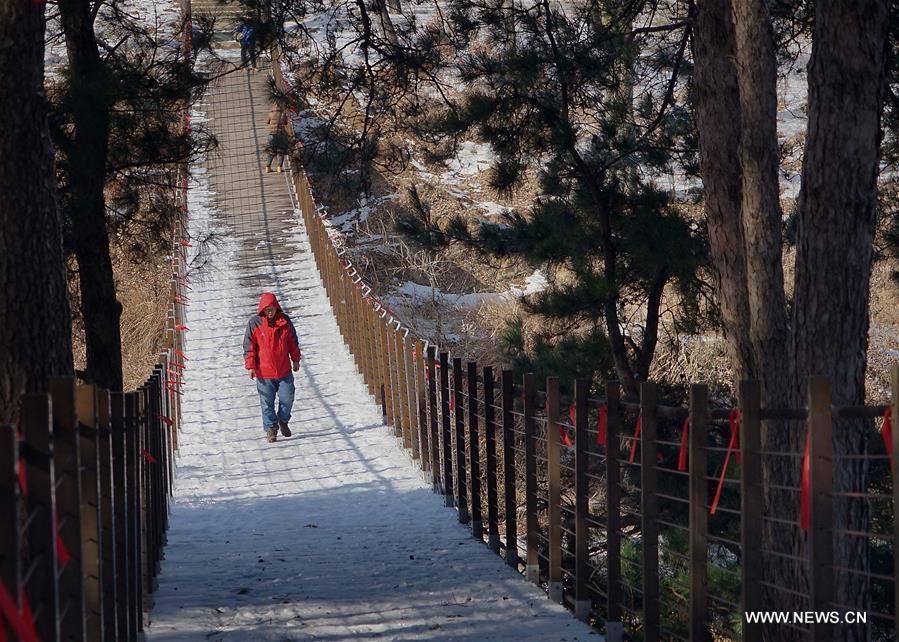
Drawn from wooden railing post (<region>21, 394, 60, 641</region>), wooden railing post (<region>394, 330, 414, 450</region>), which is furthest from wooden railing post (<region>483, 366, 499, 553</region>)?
wooden railing post (<region>21, 394, 60, 641</region>)

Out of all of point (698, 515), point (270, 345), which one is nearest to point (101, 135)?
point (270, 345)

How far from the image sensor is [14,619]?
2416 mm

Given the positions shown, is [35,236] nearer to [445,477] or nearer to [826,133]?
[826,133]

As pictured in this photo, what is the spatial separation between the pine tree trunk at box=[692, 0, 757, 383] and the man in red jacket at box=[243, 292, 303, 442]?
5488 millimetres

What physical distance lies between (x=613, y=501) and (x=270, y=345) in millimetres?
7104

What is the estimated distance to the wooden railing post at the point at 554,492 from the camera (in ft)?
19.2

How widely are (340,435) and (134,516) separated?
7.31 m

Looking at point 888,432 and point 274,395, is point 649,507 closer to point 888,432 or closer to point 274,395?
point 888,432

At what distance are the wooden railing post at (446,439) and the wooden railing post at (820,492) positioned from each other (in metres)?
5.39

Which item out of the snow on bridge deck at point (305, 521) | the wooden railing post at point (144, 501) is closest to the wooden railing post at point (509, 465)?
the snow on bridge deck at point (305, 521)

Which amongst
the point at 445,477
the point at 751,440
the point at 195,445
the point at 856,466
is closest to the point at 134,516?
the point at 751,440

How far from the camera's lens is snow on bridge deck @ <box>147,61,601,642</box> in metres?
5.23

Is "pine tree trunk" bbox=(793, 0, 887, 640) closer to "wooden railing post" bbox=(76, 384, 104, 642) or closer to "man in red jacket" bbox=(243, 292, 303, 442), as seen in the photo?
"wooden railing post" bbox=(76, 384, 104, 642)

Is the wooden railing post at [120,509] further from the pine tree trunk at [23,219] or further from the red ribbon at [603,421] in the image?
the red ribbon at [603,421]
